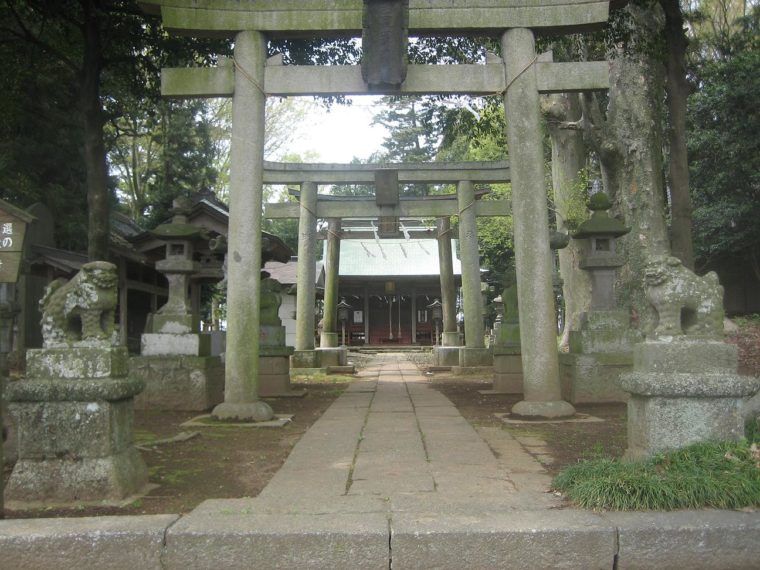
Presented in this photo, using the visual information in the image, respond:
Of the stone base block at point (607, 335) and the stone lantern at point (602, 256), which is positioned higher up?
the stone lantern at point (602, 256)

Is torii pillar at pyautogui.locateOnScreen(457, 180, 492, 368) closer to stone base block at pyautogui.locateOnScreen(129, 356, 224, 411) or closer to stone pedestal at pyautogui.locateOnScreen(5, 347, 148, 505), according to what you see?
stone base block at pyautogui.locateOnScreen(129, 356, 224, 411)

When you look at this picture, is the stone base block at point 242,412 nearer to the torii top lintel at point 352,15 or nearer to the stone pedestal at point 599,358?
the stone pedestal at point 599,358

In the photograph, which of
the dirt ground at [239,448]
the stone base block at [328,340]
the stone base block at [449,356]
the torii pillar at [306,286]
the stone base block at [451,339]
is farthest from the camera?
the stone base block at [451,339]

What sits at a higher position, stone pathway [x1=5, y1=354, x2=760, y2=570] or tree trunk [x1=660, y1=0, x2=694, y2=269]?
tree trunk [x1=660, y1=0, x2=694, y2=269]

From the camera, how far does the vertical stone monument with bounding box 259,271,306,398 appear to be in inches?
390

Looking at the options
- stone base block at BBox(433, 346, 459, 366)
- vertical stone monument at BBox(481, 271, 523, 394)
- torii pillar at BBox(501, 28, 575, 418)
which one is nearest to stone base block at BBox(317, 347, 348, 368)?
stone base block at BBox(433, 346, 459, 366)

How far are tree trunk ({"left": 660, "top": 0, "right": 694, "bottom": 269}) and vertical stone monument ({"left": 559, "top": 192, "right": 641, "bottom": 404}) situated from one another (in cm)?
112

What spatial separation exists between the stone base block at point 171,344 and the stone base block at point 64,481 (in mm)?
4522

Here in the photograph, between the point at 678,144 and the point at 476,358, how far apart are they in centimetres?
737

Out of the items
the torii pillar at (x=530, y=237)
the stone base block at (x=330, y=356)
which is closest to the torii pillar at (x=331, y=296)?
the stone base block at (x=330, y=356)

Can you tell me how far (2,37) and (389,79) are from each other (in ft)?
29.3

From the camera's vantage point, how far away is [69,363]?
3924 mm

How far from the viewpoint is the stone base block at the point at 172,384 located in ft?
26.6

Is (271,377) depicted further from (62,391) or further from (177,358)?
(62,391)
